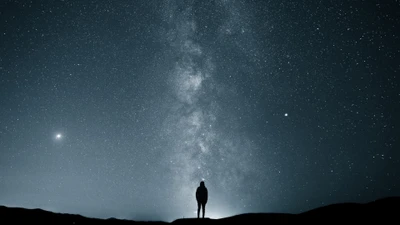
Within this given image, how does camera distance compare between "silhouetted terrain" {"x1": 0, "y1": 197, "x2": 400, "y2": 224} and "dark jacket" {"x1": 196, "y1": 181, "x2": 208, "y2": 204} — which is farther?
"dark jacket" {"x1": 196, "y1": 181, "x2": 208, "y2": 204}

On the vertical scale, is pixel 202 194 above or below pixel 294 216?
above

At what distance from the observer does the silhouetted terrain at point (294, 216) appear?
937 cm

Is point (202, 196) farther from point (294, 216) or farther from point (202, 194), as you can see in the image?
point (294, 216)

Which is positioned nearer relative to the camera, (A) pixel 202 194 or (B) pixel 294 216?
(B) pixel 294 216

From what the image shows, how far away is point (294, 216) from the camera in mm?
10781

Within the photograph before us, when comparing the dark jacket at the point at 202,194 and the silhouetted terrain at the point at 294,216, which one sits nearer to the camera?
the silhouetted terrain at the point at 294,216

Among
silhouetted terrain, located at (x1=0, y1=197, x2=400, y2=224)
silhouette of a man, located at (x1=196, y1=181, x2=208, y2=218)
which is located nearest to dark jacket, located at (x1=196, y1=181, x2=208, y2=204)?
silhouette of a man, located at (x1=196, y1=181, x2=208, y2=218)

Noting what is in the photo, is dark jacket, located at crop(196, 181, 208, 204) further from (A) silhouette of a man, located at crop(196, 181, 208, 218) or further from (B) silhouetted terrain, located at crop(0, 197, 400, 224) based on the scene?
(B) silhouetted terrain, located at crop(0, 197, 400, 224)

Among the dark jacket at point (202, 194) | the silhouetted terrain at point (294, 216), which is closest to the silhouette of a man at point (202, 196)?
the dark jacket at point (202, 194)

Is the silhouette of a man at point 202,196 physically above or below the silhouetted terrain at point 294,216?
above

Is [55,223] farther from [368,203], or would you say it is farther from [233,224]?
[368,203]

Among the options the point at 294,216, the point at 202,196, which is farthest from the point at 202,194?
the point at 294,216

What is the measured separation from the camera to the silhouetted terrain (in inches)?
369

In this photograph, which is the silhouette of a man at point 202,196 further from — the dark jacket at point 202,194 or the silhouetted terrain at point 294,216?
the silhouetted terrain at point 294,216
